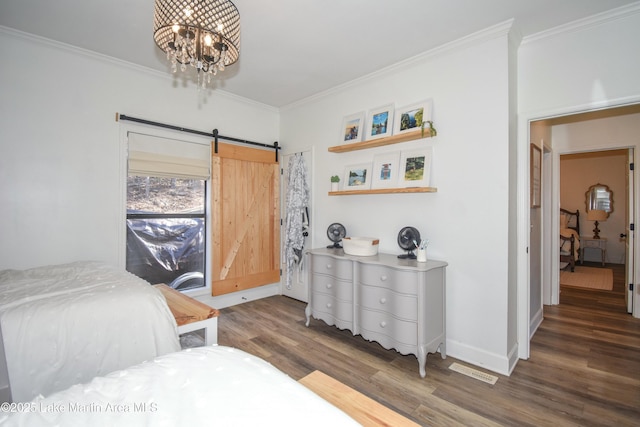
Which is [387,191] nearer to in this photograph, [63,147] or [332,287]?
[332,287]

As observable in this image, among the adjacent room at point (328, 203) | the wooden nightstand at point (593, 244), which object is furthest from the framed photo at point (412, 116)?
the wooden nightstand at point (593, 244)

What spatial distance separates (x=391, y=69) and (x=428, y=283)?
2.11 m

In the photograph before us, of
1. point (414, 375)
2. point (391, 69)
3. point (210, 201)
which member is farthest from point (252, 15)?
point (414, 375)

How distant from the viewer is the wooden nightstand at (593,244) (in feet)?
21.2

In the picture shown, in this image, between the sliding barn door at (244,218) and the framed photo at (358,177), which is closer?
the framed photo at (358,177)

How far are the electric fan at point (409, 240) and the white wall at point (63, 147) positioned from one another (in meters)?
2.74

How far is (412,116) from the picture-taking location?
2828mm

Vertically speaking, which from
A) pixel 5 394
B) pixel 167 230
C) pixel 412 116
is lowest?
pixel 5 394

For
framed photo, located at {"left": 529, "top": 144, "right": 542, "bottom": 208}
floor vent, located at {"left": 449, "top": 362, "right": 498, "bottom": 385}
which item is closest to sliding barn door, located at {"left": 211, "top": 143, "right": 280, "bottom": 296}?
floor vent, located at {"left": 449, "top": 362, "right": 498, "bottom": 385}

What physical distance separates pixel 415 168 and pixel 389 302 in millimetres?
1249

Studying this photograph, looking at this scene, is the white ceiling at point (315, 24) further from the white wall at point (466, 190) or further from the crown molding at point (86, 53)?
the white wall at point (466, 190)

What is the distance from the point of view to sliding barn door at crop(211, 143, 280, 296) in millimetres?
3670

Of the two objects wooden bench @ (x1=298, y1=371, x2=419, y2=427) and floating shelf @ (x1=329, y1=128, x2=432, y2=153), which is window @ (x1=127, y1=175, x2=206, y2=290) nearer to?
floating shelf @ (x1=329, y1=128, x2=432, y2=153)

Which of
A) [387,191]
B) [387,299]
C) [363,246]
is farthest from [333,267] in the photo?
[387,191]
